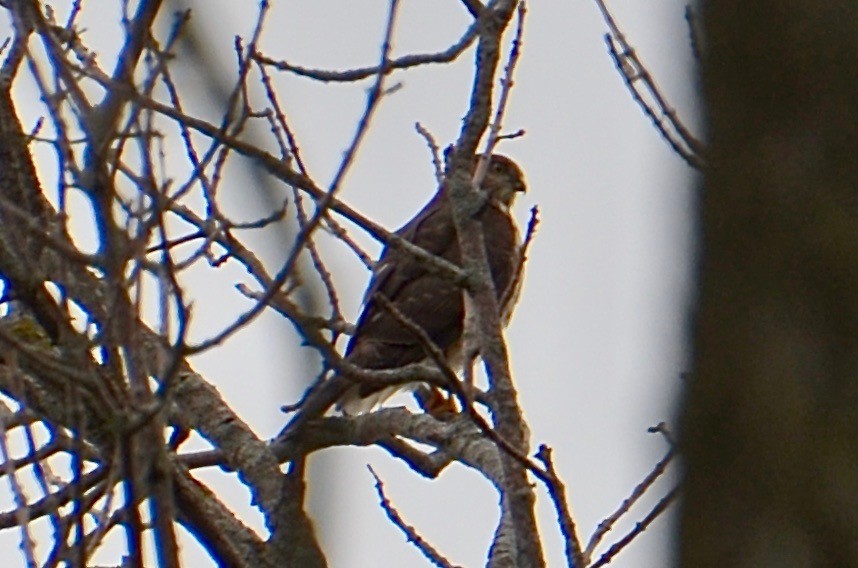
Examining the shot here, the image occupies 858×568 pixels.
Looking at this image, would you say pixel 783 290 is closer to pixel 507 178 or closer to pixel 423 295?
pixel 423 295

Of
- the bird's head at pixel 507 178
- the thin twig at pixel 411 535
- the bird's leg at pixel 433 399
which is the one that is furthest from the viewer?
the bird's head at pixel 507 178

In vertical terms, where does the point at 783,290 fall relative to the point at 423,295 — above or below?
below

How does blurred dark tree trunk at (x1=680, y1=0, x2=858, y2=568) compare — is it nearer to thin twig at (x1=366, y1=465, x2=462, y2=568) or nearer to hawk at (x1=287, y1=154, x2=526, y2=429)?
thin twig at (x1=366, y1=465, x2=462, y2=568)

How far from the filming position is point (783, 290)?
1.42m

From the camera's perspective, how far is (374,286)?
25.7 feet

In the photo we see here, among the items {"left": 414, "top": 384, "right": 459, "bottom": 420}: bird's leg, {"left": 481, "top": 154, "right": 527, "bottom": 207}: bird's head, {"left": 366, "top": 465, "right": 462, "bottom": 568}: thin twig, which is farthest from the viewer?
{"left": 481, "top": 154, "right": 527, "bottom": 207}: bird's head

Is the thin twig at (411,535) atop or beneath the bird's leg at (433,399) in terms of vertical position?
beneath

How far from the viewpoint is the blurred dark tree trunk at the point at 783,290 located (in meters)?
1.41

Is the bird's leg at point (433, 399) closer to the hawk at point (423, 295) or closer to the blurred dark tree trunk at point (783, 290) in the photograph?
the hawk at point (423, 295)

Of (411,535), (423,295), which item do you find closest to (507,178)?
(423,295)

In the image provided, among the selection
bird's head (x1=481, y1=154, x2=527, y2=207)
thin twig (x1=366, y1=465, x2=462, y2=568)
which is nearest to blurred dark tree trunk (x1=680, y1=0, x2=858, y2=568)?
thin twig (x1=366, y1=465, x2=462, y2=568)

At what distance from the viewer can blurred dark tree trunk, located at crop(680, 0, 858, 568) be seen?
1.41 metres

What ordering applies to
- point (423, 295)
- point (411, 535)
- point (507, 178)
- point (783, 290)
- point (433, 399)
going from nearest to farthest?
point (783, 290) < point (411, 535) < point (433, 399) < point (423, 295) < point (507, 178)

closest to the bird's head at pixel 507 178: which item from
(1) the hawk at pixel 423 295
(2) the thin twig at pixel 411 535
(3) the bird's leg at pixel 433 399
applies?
(1) the hawk at pixel 423 295
